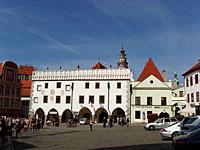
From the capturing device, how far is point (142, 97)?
58.8 meters

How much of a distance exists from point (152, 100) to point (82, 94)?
14.0 metres

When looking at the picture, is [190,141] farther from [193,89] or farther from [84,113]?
[84,113]

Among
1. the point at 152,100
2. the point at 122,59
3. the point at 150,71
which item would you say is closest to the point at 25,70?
the point at 122,59

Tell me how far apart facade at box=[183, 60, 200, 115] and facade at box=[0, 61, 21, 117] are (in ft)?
119

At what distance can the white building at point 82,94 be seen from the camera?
190 feet

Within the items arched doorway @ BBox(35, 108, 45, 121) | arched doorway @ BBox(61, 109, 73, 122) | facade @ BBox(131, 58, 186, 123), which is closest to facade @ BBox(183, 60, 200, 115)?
facade @ BBox(131, 58, 186, 123)

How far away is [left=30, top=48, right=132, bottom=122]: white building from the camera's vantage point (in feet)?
190

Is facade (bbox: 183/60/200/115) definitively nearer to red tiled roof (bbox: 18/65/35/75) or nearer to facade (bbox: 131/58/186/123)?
facade (bbox: 131/58/186/123)

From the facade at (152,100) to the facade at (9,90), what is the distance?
26.0 meters

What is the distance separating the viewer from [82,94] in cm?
5962

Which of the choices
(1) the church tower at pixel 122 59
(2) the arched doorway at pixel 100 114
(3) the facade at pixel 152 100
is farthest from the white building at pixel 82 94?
(1) the church tower at pixel 122 59

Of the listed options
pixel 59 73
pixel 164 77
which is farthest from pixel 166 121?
pixel 164 77

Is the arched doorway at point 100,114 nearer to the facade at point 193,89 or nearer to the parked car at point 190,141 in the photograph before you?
the facade at point 193,89

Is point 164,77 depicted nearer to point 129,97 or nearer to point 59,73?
point 129,97
